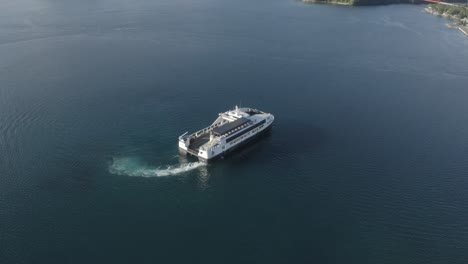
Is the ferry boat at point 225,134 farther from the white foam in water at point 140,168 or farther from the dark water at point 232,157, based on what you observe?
the white foam in water at point 140,168

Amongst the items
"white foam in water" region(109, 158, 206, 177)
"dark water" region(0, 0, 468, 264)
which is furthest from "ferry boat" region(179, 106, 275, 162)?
"white foam in water" region(109, 158, 206, 177)

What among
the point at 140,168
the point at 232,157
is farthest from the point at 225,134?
the point at 140,168

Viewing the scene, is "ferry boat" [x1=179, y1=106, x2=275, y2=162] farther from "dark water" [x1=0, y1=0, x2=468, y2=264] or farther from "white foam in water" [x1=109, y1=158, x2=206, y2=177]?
"white foam in water" [x1=109, y1=158, x2=206, y2=177]

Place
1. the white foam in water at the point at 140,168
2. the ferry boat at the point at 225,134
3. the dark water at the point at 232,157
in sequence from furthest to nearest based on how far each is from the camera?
the ferry boat at the point at 225,134
the white foam in water at the point at 140,168
the dark water at the point at 232,157

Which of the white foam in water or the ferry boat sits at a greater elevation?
the ferry boat

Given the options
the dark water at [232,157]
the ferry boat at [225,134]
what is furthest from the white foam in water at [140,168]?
the ferry boat at [225,134]

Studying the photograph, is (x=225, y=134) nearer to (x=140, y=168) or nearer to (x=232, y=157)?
(x=232, y=157)
